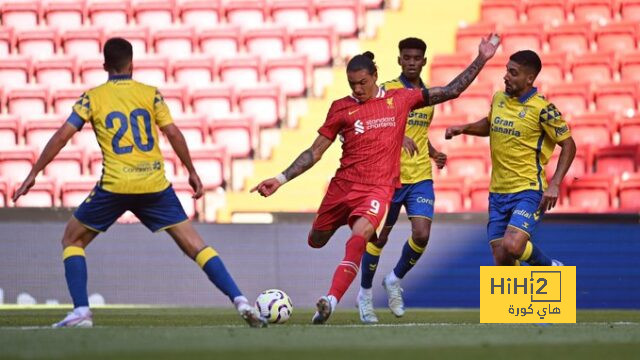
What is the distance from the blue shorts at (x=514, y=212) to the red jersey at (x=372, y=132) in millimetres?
1034

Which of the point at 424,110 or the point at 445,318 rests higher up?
the point at 424,110

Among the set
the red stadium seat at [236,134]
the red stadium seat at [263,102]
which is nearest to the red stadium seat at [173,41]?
the red stadium seat at [263,102]

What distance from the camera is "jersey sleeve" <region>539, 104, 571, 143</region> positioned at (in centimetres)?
989

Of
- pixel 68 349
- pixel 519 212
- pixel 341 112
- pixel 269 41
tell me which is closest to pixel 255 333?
pixel 68 349

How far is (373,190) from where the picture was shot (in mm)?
9500

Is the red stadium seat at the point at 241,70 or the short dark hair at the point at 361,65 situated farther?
the red stadium seat at the point at 241,70

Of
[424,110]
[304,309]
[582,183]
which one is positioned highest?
[424,110]

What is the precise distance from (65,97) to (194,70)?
2.03 metres

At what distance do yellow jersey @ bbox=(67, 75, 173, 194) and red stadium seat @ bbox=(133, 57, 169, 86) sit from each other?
10.5 metres

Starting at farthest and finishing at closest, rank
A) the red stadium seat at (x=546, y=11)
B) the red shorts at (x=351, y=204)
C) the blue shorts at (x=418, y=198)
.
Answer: the red stadium seat at (x=546, y=11) → the blue shorts at (x=418, y=198) → the red shorts at (x=351, y=204)

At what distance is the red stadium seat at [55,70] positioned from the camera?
19.7 m

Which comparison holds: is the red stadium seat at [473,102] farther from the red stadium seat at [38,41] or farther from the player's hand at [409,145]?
the player's hand at [409,145]

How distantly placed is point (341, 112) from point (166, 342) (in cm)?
294

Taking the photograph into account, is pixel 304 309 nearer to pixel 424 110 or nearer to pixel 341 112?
pixel 424 110
